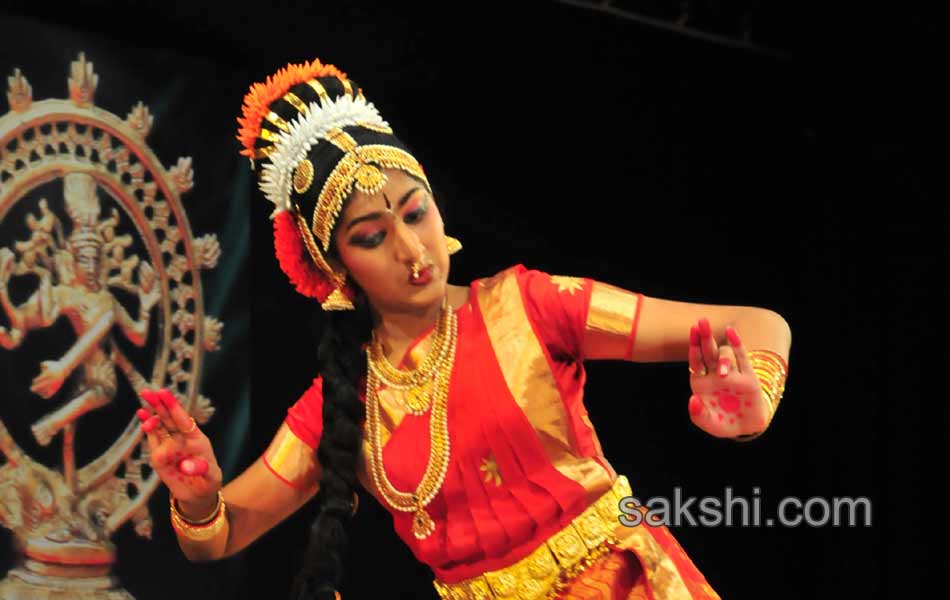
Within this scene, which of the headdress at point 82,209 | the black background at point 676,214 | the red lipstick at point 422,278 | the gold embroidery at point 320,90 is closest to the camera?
the red lipstick at point 422,278

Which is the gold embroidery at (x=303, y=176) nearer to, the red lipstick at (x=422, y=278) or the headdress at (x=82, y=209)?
the red lipstick at (x=422, y=278)

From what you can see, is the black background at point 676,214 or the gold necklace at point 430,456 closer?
the gold necklace at point 430,456

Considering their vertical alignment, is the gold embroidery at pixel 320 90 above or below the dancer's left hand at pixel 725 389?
above

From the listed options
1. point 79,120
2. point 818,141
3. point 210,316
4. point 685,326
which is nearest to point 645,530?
point 685,326

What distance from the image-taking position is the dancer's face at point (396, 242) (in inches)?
98.7

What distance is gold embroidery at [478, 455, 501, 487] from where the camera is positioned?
2465 millimetres

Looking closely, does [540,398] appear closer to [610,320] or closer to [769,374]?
[610,320]

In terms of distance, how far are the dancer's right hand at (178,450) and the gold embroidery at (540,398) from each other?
531 millimetres

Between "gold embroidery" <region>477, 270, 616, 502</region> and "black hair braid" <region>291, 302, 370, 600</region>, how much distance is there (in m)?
0.29

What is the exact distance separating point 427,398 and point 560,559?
357 millimetres

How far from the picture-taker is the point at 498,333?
8.22 feet

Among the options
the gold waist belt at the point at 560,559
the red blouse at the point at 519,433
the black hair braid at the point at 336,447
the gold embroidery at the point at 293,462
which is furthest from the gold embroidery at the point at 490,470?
the gold embroidery at the point at 293,462

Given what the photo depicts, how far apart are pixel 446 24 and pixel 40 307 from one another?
124 cm

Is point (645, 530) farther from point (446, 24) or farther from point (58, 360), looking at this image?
point (446, 24)
